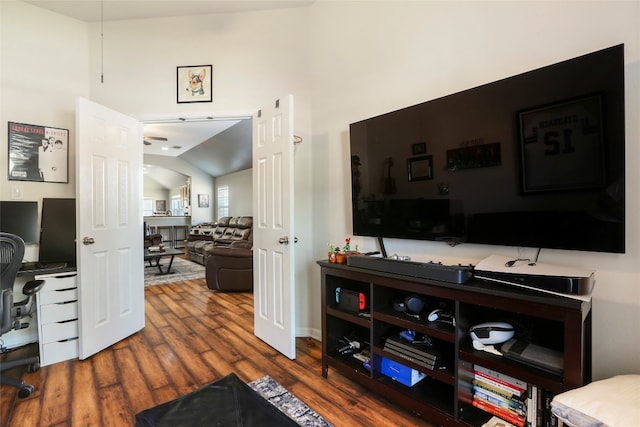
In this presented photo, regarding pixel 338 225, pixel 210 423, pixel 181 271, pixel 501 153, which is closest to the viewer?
pixel 210 423

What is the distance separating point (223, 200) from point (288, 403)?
26.5 ft

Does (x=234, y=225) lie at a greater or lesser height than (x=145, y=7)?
lesser

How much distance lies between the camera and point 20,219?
246cm

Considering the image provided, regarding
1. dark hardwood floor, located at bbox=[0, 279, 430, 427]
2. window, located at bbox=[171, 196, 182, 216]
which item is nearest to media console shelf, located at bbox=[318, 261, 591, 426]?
dark hardwood floor, located at bbox=[0, 279, 430, 427]

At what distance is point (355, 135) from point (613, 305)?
1.65 meters

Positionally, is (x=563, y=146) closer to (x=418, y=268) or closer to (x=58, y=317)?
(x=418, y=268)

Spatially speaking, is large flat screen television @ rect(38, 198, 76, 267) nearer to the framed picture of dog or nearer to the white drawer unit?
the white drawer unit

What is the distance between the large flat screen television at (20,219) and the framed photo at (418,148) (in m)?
3.12

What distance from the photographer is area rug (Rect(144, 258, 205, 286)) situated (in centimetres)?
506

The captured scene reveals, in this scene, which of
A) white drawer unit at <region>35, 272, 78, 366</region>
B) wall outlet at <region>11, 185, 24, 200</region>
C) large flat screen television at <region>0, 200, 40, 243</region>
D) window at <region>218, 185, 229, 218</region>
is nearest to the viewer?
white drawer unit at <region>35, 272, 78, 366</region>

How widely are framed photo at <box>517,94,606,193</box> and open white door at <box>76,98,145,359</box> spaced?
9.85ft

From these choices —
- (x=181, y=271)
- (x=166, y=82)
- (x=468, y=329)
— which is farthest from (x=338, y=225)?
(x=181, y=271)

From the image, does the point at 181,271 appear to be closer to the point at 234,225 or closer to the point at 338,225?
the point at 234,225

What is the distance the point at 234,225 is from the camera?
6.93m
